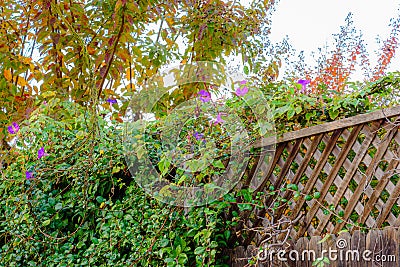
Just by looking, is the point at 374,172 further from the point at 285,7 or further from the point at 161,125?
the point at 285,7

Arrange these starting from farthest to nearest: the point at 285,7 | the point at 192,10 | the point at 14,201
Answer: the point at 285,7, the point at 192,10, the point at 14,201

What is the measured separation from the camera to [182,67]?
9.20ft

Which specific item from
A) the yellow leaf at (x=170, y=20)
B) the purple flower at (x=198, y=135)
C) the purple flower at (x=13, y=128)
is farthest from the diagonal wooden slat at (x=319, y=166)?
the yellow leaf at (x=170, y=20)

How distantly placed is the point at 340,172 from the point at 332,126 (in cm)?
29

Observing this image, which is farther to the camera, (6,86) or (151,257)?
(6,86)

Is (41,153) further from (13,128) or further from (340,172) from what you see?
(340,172)

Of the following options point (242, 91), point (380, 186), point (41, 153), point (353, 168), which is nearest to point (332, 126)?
point (353, 168)

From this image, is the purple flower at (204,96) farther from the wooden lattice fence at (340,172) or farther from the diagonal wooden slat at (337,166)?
the diagonal wooden slat at (337,166)

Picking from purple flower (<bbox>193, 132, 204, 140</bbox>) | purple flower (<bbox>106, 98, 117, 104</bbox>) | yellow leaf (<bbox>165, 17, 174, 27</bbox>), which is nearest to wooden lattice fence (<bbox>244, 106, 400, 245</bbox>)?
purple flower (<bbox>193, 132, 204, 140</bbox>)

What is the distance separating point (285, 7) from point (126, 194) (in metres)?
3.56

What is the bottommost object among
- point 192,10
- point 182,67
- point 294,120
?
point 294,120

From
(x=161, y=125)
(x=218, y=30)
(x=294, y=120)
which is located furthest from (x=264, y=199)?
(x=218, y=30)

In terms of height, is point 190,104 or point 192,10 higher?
point 192,10

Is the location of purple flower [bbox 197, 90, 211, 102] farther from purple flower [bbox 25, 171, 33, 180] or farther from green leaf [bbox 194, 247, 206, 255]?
purple flower [bbox 25, 171, 33, 180]
